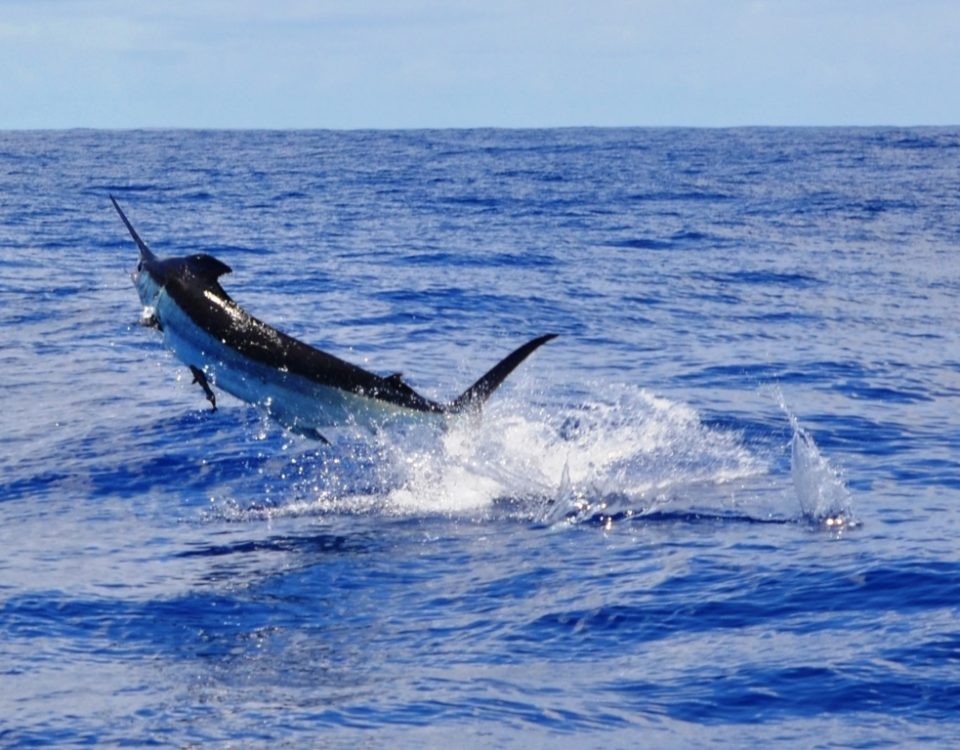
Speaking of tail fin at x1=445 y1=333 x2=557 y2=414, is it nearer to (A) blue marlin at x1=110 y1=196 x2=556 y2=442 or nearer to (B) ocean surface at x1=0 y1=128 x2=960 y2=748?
(A) blue marlin at x1=110 y1=196 x2=556 y2=442

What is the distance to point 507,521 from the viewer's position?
440 inches

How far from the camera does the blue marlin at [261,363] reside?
10797mm

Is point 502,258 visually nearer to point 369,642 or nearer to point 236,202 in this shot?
point 236,202

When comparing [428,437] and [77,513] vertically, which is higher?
[428,437]

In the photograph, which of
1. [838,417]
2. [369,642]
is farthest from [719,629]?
[838,417]

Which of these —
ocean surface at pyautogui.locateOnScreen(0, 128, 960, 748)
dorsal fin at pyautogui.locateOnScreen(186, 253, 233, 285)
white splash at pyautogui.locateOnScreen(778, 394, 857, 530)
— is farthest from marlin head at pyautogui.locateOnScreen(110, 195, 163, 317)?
white splash at pyautogui.locateOnScreen(778, 394, 857, 530)

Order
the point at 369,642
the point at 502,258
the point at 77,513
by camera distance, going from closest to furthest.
Answer: the point at 369,642 < the point at 77,513 < the point at 502,258

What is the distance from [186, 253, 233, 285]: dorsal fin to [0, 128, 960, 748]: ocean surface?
1.75 metres

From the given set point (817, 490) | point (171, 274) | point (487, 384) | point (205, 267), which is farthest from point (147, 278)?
point (817, 490)

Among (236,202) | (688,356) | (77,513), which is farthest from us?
(236,202)

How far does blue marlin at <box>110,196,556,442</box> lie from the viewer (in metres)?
10.8

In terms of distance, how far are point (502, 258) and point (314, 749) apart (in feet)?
72.8

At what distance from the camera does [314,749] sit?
709 cm

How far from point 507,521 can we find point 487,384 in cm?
109
